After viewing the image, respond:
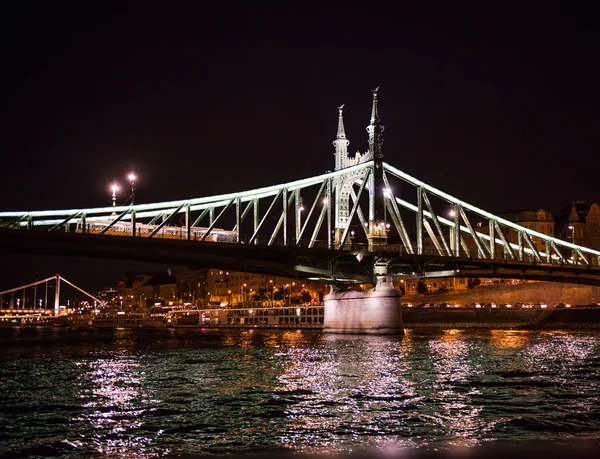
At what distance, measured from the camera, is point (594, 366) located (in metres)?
32.5

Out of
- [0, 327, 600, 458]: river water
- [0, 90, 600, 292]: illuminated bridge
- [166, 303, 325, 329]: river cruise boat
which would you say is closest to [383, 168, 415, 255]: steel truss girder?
[0, 90, 600, 292]: illuminated bridge

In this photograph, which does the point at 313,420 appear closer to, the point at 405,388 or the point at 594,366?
the point at 405,388

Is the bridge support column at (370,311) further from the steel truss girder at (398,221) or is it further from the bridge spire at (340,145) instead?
the bridge spire at (340,145)

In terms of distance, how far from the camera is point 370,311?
7681cm

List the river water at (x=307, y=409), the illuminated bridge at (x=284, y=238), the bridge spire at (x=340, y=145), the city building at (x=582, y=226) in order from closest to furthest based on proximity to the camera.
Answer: the river water at (x=307, y=409) < the illuminated bridge at (x=284, y=238) < the bridge spire at (x=340, y=145) < the city building at (x=582, y=226)

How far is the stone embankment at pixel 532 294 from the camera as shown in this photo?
367 feet

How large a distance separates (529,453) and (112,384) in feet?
62.7

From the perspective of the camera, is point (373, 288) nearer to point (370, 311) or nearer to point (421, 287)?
point (370, 311)

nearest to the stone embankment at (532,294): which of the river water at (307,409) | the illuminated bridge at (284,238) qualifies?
the illuminated bridge at (284,238)

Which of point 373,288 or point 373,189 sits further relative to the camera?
point 373,189

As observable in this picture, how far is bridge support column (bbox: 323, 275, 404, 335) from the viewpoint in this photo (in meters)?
75.0

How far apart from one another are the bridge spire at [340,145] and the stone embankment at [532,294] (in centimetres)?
4035

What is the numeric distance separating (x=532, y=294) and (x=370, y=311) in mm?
49925

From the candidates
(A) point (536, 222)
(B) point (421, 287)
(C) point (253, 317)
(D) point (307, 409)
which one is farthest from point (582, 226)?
(D) point (307, 409)
